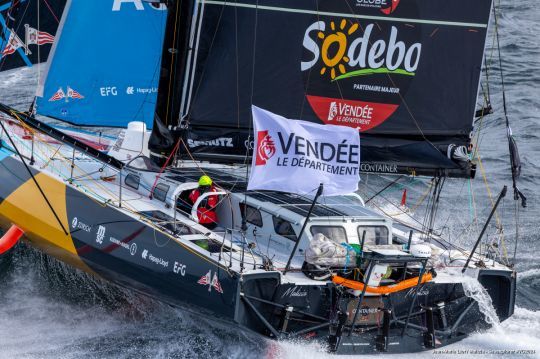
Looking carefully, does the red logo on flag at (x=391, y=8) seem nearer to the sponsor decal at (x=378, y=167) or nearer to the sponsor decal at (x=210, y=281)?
the sponsor decal at (x=378, y=167)

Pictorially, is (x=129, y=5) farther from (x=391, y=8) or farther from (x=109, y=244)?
(x=109, y=244)

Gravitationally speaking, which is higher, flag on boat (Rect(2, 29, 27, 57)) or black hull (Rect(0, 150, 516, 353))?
flag on boat (Rect(2, 29, 27, 57))

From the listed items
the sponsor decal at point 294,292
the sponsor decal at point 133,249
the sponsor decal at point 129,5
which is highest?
the sponsor decal at point 129,5

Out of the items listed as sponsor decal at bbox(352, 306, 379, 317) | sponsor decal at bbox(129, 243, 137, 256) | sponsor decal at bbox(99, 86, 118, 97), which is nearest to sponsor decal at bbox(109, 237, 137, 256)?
sponsor decal at bbox(129, 243, 137, 256)

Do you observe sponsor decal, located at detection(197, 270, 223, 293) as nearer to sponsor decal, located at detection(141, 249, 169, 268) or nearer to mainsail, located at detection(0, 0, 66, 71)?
sponsor decal, located at detection(141, 249, 169, 268)

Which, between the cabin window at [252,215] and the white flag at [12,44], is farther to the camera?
the white flag at [12,44]

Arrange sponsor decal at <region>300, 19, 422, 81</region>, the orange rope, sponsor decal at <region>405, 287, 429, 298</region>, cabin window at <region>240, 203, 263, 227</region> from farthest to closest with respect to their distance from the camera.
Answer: sponsor decal at <region>300, 19, 422, 81</region>, cabin window at <region>240, 203, 263, 227</region>, sponsor decal at <region>405, 287, 429, 298</region>, the orange rope

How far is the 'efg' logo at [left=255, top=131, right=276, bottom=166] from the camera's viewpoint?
10.5 m

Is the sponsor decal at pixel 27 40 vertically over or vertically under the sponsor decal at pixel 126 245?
over

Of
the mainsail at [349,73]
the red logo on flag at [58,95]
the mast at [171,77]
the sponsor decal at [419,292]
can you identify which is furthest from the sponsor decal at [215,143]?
the red logo on flag at [58,95]

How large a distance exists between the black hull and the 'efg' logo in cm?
127

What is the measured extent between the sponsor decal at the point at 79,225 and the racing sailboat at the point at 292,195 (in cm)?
3

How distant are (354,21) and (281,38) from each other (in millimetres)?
974

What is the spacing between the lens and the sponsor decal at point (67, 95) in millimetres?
14469
